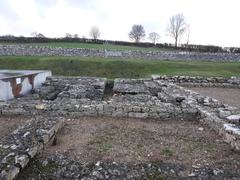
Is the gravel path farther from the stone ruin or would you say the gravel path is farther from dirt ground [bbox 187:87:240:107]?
dirt ground [bbox 187:87:240:107]

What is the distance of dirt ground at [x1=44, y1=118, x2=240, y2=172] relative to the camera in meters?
5.42

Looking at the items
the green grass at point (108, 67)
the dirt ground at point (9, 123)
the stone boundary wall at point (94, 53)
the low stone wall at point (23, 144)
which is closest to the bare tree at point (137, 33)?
the stone boundary wall at point (94, 53)

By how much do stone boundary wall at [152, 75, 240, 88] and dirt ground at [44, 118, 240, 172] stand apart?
10.2 m

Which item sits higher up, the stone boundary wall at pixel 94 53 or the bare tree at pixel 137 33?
the bare tree at pixel 137 33

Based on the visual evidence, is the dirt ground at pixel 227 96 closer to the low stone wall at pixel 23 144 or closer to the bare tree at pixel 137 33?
the low stone wall at pixel 23 144

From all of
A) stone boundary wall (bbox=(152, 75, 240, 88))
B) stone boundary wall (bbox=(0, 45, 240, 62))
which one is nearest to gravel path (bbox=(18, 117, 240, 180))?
stone boundary wall (bbox=(152, 75, 240, 88))

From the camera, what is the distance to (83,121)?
8008mm

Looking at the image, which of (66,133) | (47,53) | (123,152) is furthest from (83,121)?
(47,53)

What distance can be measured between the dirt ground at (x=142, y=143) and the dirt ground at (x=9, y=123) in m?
1.35

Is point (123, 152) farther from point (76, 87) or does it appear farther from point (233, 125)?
point (76, 87)

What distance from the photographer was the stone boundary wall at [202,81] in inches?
704

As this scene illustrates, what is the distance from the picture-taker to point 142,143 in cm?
628

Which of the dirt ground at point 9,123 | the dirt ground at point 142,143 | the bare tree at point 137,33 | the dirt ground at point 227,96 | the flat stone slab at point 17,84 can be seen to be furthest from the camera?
the bare tree at point 137,33

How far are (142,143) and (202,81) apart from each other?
510 inches
